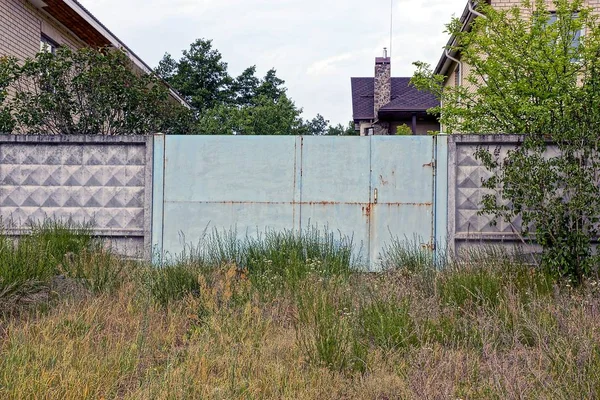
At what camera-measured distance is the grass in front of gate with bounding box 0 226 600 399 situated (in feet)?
11.0

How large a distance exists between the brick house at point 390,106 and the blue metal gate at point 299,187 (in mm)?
15443

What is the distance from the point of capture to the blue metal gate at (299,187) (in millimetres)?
6953

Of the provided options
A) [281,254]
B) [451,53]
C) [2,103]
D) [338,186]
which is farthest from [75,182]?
[451,53]

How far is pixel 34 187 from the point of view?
7219mm

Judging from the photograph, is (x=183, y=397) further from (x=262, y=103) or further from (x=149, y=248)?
(x=262, y=103)

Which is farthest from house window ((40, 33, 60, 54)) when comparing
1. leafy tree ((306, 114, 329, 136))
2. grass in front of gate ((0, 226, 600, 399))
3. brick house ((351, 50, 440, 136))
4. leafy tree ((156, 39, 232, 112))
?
leafy tree ((306, 114, 329, 136))

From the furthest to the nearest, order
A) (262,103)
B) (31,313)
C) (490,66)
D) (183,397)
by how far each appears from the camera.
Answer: (262,103), (490,66), (31,313), (183,397)

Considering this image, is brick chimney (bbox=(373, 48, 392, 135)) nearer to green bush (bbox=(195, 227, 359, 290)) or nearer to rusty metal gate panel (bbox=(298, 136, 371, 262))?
rusty metal gate panel (bbox=(298, 136, 371, 262))

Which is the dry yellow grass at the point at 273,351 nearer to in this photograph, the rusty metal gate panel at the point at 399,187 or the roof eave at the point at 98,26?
the rusty metal gate panel at the point at 399,187

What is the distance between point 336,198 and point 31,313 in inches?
143

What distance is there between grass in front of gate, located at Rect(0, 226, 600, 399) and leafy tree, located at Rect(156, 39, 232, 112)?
32.6m

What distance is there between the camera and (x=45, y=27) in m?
13.3

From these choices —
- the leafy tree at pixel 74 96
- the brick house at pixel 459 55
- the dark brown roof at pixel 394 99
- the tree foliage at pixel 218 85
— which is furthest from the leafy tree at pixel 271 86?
the leafy tree at pixel 74 96

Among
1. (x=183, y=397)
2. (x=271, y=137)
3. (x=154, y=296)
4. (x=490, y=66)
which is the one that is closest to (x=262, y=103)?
(x=490, y=66)
